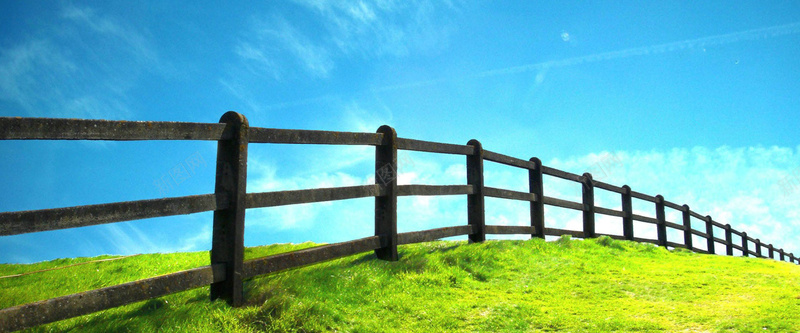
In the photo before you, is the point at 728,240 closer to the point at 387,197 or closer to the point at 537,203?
the point at 537,203

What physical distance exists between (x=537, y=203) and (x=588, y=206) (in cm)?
260

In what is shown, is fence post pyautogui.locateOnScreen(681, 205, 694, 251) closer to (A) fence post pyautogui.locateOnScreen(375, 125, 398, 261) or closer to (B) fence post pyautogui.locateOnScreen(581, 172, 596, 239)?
(B) fence post pyautogui.locateOnScreen(581, 172, 596, 239)

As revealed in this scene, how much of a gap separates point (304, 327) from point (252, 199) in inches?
52.3

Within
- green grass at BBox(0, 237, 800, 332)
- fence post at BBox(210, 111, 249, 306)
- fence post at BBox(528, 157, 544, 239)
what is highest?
fence post at BBox(528, 157, 544, 239)

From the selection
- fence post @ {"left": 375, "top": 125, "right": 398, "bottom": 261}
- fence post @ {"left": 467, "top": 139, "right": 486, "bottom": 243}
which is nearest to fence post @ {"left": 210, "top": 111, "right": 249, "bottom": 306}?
fence post @ {"left": 375, "top": 125, "right": 398, "bottom": 261}

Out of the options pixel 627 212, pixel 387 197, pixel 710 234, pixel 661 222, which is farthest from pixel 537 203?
pixel 710 234

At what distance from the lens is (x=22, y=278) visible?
849cm

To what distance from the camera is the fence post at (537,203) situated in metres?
10.7

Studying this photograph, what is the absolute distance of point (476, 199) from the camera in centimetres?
891

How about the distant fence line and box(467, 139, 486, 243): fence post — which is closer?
the distant fence line

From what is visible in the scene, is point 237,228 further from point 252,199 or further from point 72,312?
point 72,312

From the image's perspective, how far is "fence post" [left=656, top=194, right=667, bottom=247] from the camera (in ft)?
53.2

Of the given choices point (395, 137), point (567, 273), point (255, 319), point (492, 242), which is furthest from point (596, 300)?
point (255, 319)

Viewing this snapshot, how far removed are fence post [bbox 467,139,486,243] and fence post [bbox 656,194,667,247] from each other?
31.6ft
